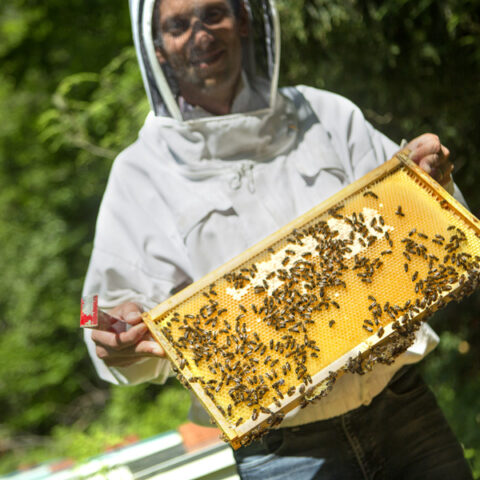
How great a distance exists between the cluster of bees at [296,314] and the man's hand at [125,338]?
0.10 m

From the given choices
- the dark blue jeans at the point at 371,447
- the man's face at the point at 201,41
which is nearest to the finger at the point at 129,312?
the dark blue jeans at the point at 371,447

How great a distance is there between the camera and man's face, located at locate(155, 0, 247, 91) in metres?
2.13

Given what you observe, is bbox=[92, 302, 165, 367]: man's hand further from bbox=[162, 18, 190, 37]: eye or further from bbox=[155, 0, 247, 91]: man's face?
bbox=[162, 18, 190, 37]: eye

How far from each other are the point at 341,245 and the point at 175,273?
0.66 metres

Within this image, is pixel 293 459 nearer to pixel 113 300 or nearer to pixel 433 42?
pixel 113 300

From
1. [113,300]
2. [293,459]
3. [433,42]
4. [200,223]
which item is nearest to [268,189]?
[200,223]

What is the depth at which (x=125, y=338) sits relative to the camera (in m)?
1.85

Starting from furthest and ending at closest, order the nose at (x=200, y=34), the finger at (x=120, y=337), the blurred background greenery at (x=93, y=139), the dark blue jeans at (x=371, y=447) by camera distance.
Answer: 1. the blurred background greenery at (x=93, y=139)
2. the nose at (x=200, y=34)
3. the dark blue jeans at (x=371, y=447)
4. the finger at (x=120, y=337)

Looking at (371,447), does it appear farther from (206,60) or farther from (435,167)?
(206,60)

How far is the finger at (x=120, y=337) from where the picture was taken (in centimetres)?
184

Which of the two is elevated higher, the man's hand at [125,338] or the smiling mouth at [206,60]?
the smiling mouth at [206,60]

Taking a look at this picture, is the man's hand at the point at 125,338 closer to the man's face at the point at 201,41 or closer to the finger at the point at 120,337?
the finger at the point at 120,337

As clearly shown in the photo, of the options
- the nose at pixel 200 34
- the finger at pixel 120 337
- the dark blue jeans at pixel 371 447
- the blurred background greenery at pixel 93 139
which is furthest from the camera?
the blurred background greenery at pixel 93 139

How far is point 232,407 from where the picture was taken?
171cm
